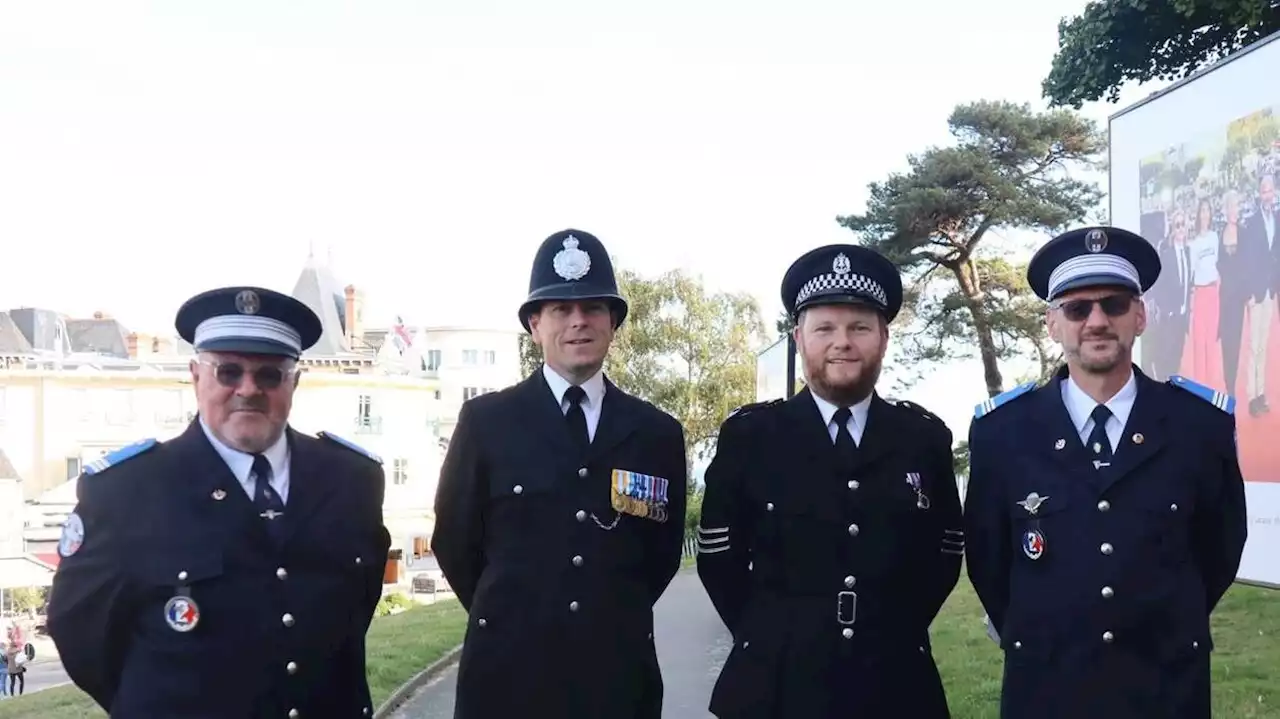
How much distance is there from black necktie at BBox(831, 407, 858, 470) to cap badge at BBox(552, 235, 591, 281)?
3.13ft

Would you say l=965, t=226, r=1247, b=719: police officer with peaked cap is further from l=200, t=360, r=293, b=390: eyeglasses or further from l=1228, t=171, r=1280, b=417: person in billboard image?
l=1228, t=171, r=1280, b=417: person in billboard image

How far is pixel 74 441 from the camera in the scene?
62031 millimetres

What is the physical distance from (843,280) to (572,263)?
2.93ft

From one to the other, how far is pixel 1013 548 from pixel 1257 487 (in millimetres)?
5356

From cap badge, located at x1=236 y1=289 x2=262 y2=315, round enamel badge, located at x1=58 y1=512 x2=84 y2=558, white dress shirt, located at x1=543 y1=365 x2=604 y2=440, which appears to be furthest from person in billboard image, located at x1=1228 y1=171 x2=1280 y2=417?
round enamel badge, located at x1=58 y1=512 x2=84 y2=558

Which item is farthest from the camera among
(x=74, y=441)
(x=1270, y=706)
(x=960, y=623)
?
(x=74, y=441)

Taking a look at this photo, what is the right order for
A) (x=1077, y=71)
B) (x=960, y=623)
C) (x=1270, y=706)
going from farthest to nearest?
1. (x=1077, y=71)
2. (x=960, y=623)
3. (x=1270, y=706)

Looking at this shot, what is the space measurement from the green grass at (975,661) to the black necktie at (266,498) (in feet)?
16.5

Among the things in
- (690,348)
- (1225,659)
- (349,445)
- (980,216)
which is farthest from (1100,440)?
(690,348)

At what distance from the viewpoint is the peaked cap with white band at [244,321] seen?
321 centimetres

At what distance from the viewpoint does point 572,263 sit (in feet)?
12.7

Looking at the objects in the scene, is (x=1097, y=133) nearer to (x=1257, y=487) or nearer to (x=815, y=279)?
(x=1257, y=487)

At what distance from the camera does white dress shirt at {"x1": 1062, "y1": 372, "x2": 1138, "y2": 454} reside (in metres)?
3.46

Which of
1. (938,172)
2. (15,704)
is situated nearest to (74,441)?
(938,172)
